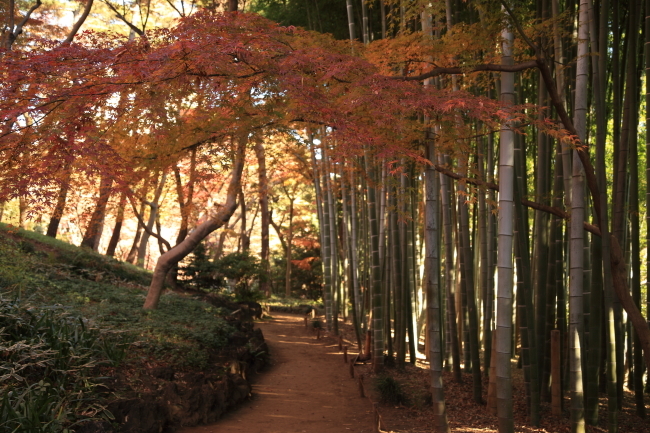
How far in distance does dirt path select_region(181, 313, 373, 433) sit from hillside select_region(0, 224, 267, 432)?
0.25m

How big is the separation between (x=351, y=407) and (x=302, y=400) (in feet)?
1.86

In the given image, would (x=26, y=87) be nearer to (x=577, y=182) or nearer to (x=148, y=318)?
(x=148, y=318)

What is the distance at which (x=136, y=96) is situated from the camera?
3766 mm

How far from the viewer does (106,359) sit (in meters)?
4.34

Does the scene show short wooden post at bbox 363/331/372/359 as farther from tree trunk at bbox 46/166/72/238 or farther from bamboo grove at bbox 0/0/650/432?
tree trunk at bbox 46/166/72/238

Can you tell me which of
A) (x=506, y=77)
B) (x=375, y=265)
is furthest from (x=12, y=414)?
(x=375, y=265)

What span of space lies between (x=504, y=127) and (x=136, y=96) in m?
2.56

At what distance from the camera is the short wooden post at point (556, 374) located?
4.36m

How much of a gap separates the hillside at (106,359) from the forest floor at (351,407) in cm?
32

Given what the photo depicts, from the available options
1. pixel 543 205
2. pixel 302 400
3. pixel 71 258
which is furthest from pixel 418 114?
pixel 71 258

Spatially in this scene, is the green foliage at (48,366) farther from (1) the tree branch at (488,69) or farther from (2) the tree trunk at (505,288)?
(1) the tree branch at (488,69)

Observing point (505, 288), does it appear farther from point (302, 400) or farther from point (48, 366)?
point (48, 366)

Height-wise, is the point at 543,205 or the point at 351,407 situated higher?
the point at 543,205

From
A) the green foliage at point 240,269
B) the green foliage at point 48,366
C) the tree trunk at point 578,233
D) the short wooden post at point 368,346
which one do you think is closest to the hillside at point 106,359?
the green foliage at point 48,366
